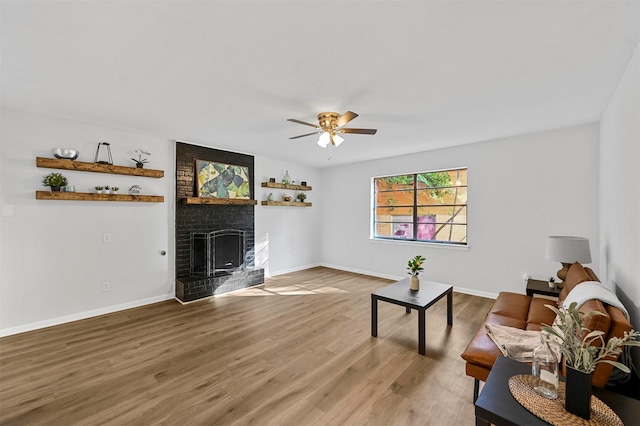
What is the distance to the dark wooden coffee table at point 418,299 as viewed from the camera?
8.71ft

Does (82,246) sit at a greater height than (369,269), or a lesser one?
greater

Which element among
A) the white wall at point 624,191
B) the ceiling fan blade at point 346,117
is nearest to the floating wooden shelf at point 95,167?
the ceiling fan blade at point 346,117

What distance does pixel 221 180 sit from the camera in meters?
4.87

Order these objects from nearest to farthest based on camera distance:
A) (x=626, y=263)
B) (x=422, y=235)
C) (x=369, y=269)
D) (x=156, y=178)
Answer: (x=626, y=263)
(x=156, y=178)
(x=422, y=235)
(x=369, y=269)

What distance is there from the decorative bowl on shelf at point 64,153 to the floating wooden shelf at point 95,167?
0.05m

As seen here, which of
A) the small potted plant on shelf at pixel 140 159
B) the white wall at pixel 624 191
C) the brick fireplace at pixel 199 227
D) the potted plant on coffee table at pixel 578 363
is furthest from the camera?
the brick fireplace at pixel 199 227

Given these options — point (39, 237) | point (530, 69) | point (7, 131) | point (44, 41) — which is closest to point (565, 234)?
point (530, 69)

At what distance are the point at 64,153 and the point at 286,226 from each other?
384cm

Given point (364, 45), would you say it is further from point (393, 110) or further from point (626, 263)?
point (626, 263)

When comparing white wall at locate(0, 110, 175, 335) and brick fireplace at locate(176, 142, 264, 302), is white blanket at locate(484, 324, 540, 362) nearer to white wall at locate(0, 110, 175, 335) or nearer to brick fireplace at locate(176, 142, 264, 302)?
brick fireplace at locate(176, 142, 264, 302)

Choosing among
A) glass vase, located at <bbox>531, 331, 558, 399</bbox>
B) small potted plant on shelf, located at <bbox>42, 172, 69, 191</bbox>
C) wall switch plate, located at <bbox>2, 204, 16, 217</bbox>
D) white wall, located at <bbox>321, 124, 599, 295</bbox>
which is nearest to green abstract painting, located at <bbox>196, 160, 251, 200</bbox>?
small potted plant on shelf, located at <bbox>42, 172, 69, 191</bbox>

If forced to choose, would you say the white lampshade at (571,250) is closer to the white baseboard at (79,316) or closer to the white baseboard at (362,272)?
the white baseboard at (362,272)

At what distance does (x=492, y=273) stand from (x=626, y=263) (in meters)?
2.35

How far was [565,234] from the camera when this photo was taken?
370 cm
